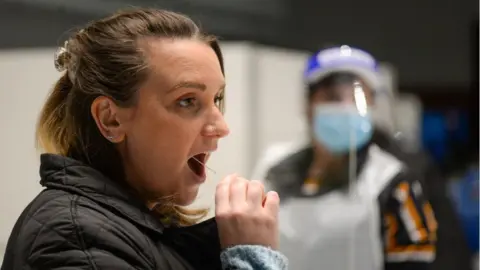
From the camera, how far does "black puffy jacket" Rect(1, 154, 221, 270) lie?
0.73 meters

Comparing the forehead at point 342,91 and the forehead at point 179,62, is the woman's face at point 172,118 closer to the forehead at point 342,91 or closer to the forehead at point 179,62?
the forehead at point 179,62

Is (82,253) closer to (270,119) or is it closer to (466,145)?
(270,119)

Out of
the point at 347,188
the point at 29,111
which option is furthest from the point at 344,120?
the point at 29,111

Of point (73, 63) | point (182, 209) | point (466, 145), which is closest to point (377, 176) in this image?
point (182, 209)

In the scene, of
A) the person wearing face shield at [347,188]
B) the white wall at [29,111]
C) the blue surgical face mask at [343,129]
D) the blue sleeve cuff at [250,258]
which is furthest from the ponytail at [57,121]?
the blue surgical face mask at [343,129]

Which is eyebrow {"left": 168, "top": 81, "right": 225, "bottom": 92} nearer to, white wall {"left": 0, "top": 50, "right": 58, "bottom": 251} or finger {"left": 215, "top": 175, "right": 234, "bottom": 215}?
finger {"left": 215, "top": 175, "right": 234, "bottom": 215}

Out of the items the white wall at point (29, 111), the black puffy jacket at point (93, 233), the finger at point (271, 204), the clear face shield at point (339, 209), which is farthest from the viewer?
the clear face shield at point (339, 209)

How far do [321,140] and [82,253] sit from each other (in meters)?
0.87

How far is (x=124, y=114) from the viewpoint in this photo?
0.83m

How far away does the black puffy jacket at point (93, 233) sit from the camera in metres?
0.73

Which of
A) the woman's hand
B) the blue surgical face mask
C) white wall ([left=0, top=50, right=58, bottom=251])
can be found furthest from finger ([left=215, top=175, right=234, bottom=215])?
the blue surgical face mask

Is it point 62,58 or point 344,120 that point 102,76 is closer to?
point 62,58

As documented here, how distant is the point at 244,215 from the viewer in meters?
0.80

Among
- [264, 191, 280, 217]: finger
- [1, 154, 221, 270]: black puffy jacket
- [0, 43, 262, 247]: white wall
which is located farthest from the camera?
[0, 43, 262, 247]: white wall
